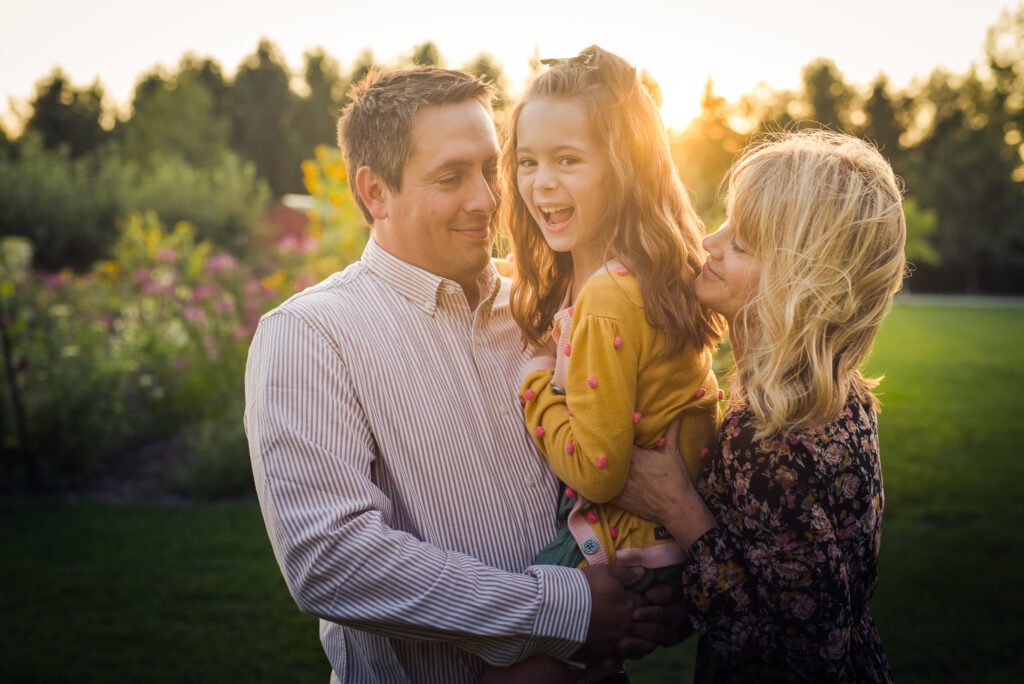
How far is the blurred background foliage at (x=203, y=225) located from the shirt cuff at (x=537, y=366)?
87cm

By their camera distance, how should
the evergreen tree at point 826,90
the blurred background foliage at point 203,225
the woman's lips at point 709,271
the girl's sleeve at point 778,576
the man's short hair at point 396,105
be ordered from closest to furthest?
1. the girl's sleeve at point 778,576
2. the woman's lips at point 709,271
3. the man's short hair at point 396,105
4. the blurred background foliage at point 203,225
5. the evergreen tree at point 826,90

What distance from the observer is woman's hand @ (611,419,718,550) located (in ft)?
6.53

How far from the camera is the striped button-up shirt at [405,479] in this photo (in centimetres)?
180

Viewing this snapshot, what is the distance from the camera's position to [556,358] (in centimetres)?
219

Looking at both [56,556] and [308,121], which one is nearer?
[56,556]

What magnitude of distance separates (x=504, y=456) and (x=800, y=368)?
2.70ft

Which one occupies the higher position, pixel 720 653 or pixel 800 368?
pixel 800 368

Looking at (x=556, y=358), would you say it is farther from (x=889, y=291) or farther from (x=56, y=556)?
(x=56, y=556)

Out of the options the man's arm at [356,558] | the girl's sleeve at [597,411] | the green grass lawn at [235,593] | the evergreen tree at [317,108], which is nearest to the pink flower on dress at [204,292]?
the green grass lawn at [235,593]

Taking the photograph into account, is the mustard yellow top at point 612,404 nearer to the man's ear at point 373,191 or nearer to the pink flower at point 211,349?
the man's ear at point 373,191

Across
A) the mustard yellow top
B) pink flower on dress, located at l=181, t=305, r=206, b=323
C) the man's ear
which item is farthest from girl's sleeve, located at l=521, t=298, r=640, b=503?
pink flower on dress, located at l=181, t=305, r=206, b=323

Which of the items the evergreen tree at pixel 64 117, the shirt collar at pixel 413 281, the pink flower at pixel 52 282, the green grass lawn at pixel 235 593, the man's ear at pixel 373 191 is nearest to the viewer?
the shirt collar at pixel 413 281

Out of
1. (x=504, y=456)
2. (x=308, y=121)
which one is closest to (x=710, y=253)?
(x=504, y=456)

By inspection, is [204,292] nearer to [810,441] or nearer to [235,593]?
[235,593]
